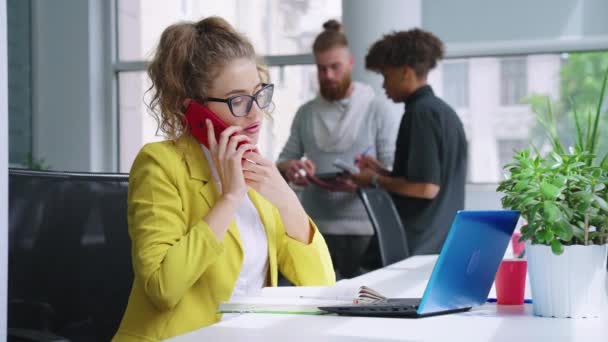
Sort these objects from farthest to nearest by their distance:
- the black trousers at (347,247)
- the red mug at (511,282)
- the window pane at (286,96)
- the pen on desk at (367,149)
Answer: the window pane at (286,96) < the pen on desk at (367,149) < the black trousers at (347,247) < the red mug at (511,282)

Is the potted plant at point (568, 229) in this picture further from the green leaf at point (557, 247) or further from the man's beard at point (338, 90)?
the man's beard at point (338, 90)

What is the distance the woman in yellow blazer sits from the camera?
1.66 m

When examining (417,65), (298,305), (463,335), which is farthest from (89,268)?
(417,65)

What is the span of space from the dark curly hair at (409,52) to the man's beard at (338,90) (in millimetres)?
473

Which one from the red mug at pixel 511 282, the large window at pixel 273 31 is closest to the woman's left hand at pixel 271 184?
the red mug at pixel 511 282

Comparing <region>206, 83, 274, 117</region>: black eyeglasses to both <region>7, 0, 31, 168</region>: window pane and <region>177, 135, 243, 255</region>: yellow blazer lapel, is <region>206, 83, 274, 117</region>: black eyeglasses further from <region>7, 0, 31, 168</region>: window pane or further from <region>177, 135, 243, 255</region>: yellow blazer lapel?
<region>7, 0, 31, 168</region>: window pane

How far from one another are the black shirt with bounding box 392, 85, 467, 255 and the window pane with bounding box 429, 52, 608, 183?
180 cm

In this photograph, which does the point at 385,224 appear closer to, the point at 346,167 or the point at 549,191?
the point at 346,167

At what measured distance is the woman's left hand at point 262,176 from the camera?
1797 millimetres

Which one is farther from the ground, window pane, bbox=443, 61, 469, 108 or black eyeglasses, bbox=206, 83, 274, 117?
window pane, bbox=443, 61, 469, 108

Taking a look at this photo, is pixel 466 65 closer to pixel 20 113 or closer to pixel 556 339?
pixel 20 113

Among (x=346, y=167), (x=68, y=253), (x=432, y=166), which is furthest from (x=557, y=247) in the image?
(x=346, y=167)

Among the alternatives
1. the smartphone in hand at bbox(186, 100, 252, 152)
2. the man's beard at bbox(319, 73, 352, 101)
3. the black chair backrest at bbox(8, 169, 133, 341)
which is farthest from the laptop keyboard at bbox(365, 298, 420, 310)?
the man's beard at bbox(319, 73, 352, 101)

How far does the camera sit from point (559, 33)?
5.16 m
